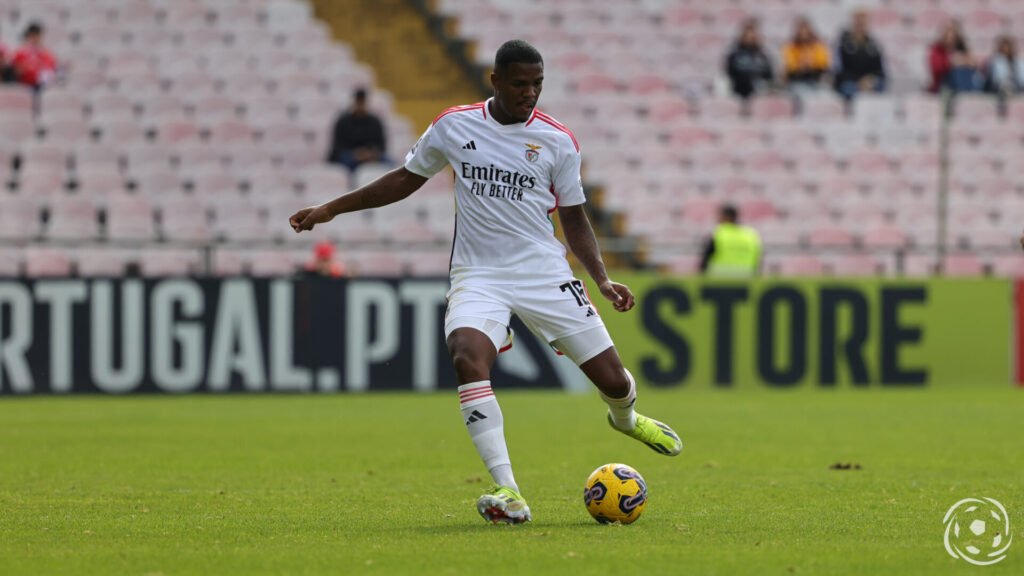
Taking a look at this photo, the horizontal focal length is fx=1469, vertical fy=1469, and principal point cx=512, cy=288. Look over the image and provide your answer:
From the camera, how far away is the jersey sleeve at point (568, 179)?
7.14 metres

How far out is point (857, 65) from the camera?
22781 mm

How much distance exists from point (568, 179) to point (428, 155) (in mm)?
696

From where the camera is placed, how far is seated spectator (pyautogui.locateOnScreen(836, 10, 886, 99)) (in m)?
22.7

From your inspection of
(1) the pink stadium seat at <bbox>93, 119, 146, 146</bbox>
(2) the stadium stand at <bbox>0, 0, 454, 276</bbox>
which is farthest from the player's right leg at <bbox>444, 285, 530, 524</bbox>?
(1) the pink stadium seat at <bbox>93, 119, 146, 146</bbox>

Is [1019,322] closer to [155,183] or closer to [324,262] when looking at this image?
[324,262]

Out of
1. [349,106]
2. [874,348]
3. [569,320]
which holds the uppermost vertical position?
[349,106]

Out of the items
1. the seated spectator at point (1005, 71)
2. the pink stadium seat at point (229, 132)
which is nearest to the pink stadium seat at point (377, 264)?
the pink stadium seat at point (229, 132)

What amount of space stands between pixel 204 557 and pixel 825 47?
20.2 metres

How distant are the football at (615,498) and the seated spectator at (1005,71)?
18.2 m

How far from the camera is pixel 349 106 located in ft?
67.1

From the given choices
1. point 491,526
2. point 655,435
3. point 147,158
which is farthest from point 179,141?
point 491,526

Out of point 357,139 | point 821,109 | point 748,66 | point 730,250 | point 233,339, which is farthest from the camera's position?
point 821,109

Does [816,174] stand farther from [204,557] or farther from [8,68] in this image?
[204,557]

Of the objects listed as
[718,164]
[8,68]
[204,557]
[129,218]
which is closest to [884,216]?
[718,164]
